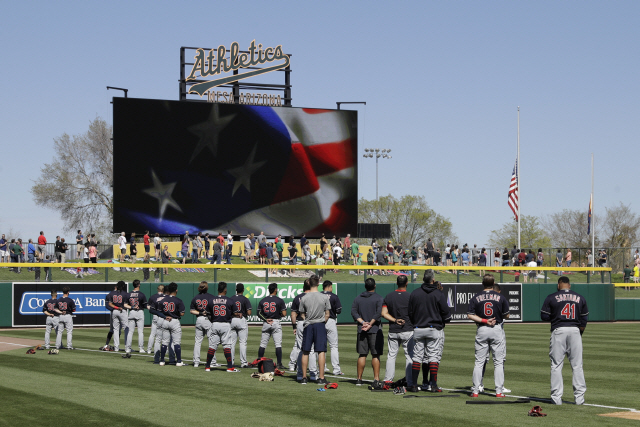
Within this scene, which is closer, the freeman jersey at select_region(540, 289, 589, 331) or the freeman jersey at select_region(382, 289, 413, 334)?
the freeman jersey at select_region(540, 289, 589, 331)

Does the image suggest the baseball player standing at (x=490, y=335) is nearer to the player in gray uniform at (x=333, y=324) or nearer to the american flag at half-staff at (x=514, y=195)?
the player in gray uniform at (x=333, y=324)

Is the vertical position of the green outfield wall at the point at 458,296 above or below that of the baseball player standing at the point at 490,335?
below

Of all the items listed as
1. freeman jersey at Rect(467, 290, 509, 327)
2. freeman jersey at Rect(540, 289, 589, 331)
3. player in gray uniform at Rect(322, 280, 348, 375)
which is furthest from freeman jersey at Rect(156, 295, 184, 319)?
freeman jersey at Rect(540, 289, 589, 331)

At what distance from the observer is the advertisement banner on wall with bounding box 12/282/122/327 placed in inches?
1130

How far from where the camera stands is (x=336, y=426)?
30.9 ft

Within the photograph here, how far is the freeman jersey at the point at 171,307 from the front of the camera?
53.8 feet

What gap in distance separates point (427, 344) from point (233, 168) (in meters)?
35.5

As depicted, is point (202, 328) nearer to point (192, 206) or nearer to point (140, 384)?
point (140, 384)

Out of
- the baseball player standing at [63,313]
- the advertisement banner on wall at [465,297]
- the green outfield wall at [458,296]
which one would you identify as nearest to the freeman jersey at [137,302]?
the baseball player standing at [63,313]

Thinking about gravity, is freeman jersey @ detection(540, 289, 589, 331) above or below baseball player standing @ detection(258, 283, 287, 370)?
above

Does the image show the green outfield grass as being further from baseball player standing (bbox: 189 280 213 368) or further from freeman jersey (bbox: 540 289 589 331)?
freeman jersey (bbox: 540 289 589 331)

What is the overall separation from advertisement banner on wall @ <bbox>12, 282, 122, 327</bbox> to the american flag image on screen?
1552 centimetres

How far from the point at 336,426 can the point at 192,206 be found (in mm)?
37539

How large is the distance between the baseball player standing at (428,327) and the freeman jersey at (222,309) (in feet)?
15.1
